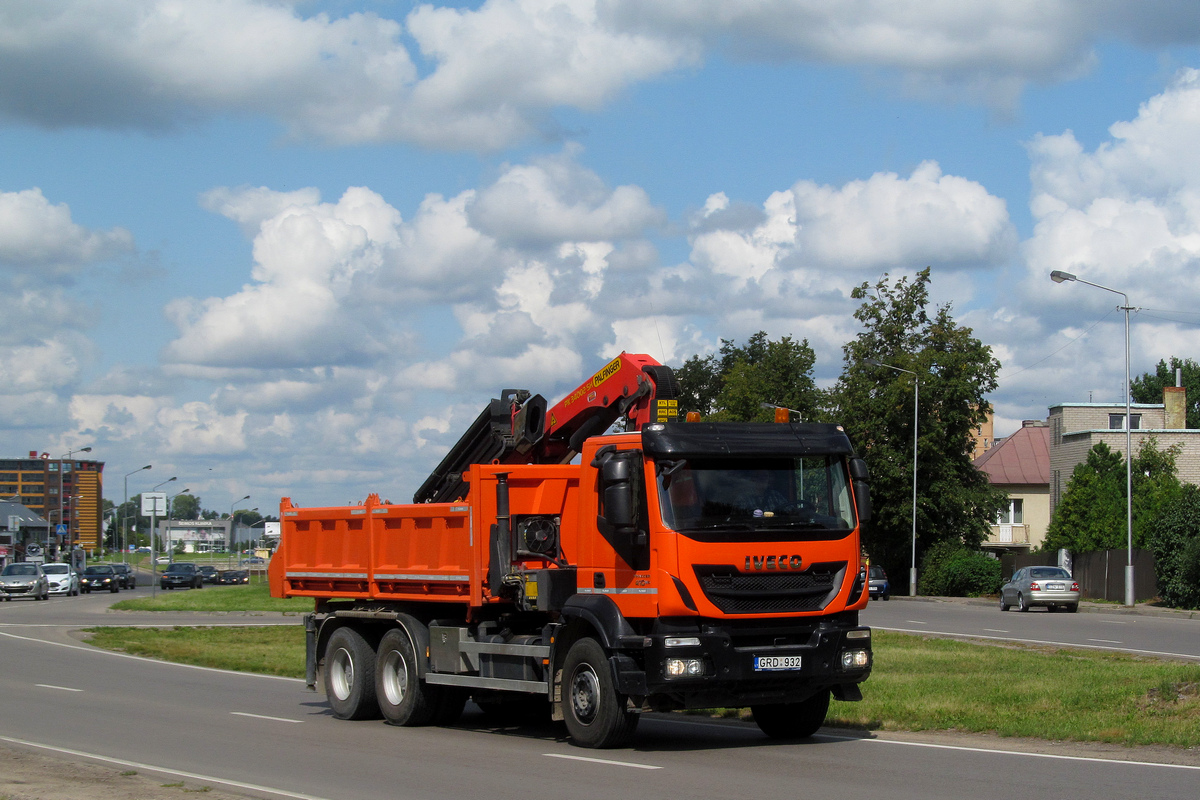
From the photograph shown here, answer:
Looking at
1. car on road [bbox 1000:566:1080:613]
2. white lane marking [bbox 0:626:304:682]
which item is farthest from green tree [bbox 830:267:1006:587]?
white lane marking [bbox 0:626:304:682]

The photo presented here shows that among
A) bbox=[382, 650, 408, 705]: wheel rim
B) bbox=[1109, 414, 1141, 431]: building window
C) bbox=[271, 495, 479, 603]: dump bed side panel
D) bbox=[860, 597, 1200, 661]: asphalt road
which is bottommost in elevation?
bbox=[860, 597, 1200, 661]: asphalt road

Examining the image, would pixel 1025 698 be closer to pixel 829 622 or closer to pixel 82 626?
pixel 829 622

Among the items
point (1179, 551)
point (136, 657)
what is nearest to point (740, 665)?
point (136, 657)

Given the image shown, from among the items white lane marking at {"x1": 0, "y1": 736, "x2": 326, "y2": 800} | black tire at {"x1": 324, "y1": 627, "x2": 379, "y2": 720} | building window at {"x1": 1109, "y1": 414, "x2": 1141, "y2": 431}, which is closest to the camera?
white lane marking at {"x1": 0, "y1": 736, "x2": 326, "y2": 800}

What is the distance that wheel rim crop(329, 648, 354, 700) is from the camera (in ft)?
48.0

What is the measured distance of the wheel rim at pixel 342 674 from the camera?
576 inches

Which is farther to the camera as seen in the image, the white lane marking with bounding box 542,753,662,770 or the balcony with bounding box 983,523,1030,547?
the balcony with bounding box 983,523,1030,547

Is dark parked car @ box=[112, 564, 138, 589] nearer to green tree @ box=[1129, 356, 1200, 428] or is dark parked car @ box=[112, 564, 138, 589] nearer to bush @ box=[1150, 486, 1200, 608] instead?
bush @ box=[1150, 486, 1200, 608]

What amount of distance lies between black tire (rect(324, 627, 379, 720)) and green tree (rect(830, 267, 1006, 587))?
160ft

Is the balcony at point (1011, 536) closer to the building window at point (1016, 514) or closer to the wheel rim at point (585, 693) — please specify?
the building window at point (1016, 514)

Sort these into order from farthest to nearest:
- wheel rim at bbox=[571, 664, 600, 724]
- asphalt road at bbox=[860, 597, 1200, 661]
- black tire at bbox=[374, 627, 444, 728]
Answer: asphalt road at bbox=[860, 597, 1200, 661] → black tire at bbox=[374, 627, 444, 728] → wheel rim at bbox=[571, 664, 600, 724]

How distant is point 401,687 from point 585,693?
10.6ft

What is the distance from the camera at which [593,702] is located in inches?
446

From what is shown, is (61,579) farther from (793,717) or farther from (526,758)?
(793,717)
